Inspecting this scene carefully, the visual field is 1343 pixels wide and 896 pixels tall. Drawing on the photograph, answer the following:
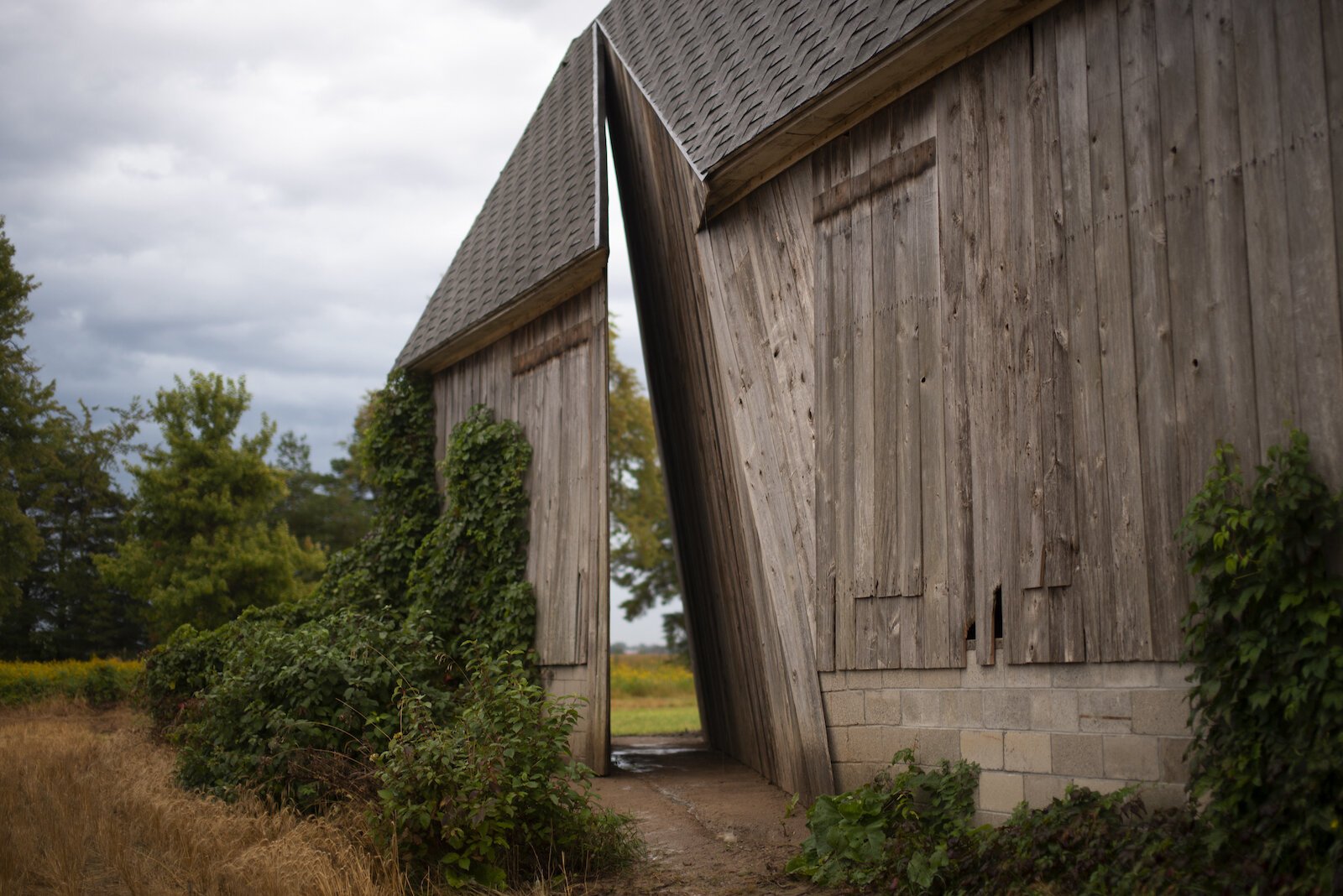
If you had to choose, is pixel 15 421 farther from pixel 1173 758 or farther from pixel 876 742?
pixel 1173 758

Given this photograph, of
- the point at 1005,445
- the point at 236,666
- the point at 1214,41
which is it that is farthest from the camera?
the point at 236,666

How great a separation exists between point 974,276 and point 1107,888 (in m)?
2.90

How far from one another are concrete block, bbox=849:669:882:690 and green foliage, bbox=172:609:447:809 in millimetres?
2785

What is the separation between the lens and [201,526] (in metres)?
18.9

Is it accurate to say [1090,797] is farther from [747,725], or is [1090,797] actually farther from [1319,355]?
[747,725]

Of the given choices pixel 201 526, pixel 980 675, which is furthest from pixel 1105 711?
pixel 201 526

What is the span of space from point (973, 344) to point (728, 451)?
3.12m

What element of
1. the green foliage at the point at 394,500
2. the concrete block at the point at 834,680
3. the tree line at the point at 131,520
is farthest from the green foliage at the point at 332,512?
the concrete block at the point at 834,680

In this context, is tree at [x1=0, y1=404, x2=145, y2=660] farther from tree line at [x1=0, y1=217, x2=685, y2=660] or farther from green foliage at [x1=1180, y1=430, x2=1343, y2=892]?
green foliage at [x1=1180, y1=430, x2=1343, y2=892]

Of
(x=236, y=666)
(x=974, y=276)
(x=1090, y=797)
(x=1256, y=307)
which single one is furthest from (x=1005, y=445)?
(x=236, y=666)

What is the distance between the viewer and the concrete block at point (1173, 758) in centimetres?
413

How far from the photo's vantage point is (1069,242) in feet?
15.9

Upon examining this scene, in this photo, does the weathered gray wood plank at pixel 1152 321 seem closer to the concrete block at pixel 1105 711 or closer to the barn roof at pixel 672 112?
the concrete block at pixel 1105 711

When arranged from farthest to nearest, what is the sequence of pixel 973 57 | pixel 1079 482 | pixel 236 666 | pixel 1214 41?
pixel 236 666 < pixel 973 57 < pixel 1079 482 < pixel 1214 41
